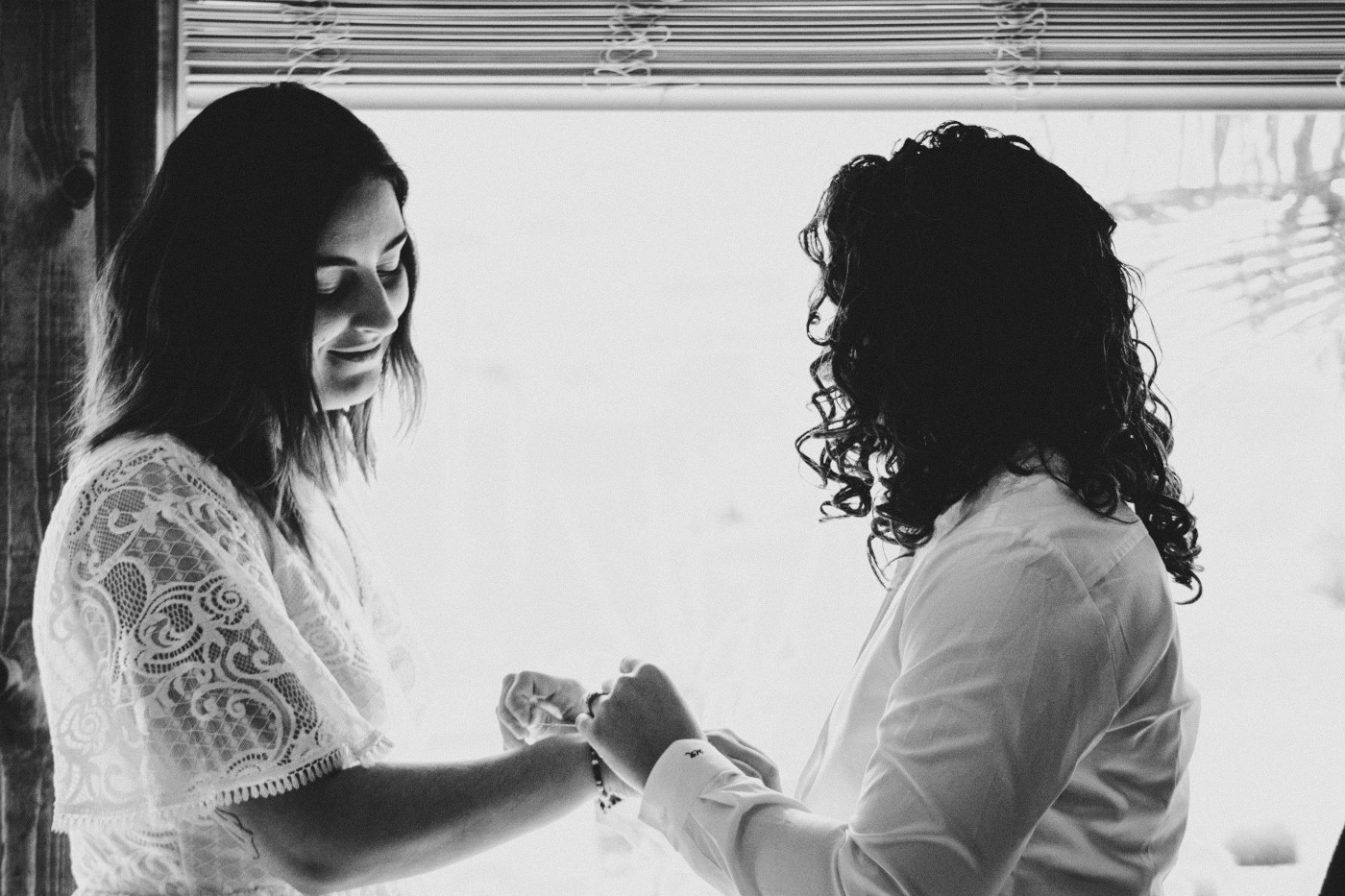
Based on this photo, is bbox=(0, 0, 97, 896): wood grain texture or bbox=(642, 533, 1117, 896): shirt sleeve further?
bbox=(0, 0, 97, 896): wood grain texture

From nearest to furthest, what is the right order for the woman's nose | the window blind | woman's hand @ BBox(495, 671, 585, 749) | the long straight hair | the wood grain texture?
the long straight hair
the woman's nose
woman's hand @ BBox(495, 671, 585, 749)
the wood grain texture
the window blind

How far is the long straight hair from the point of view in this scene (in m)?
1.16

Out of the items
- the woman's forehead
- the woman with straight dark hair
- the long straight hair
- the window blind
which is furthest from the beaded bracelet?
the window blind

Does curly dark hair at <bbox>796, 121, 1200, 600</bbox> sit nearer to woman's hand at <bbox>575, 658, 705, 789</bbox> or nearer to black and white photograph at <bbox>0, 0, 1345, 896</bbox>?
black and white photograph at <bbox>0, 0, 1345, 896</bbox>

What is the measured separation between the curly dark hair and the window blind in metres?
0.71

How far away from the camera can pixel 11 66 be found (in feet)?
5.24

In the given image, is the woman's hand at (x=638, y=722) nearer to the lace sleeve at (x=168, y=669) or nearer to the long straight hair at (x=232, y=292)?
the lace sleeve at (x=168, y=669)

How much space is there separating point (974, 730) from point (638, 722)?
0.43 meters

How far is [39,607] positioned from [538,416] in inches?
35.3

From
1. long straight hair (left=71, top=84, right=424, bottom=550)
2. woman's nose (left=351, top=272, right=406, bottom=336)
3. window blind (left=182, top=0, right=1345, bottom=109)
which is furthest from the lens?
window blind (left=182, top=0, right=1345, bottom=109)

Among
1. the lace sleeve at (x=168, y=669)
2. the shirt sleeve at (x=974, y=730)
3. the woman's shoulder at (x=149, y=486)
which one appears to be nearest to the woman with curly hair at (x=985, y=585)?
the shirt sleeve at (x=974, y=730)

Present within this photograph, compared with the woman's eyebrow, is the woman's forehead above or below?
above

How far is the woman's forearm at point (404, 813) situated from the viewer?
103 cm

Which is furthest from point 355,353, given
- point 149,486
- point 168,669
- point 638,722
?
point 638,722
